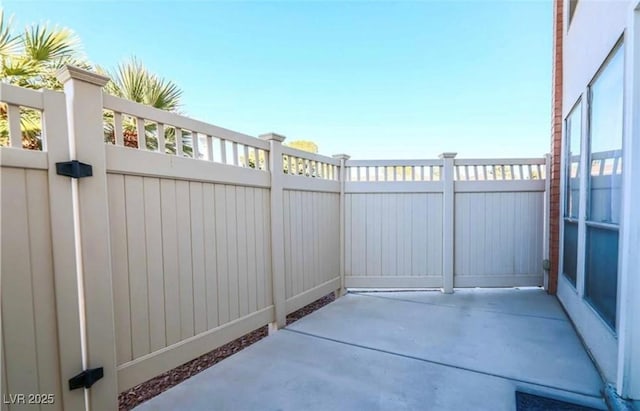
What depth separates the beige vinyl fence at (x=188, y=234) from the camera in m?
1.39

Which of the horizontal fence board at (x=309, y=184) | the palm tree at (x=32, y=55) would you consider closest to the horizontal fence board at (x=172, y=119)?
the horizontal fence board at (x=309, y=184)

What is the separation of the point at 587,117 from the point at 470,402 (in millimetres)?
2448

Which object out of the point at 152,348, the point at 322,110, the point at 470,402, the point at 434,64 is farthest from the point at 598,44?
the point at 322,110

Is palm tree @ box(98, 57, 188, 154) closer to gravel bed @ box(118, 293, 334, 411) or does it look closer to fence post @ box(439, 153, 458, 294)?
gravel bed @ box(118, 293, 334, 411)

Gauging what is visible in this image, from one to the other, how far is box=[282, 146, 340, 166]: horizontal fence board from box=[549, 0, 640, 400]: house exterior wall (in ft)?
8.27

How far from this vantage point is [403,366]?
2236 millimetres

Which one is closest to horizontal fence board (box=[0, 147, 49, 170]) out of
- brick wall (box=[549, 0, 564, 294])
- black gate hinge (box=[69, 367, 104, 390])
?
black gate hinge (box=[69, 367, 104, 390])

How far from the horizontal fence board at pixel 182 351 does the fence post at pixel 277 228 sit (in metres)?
0.21

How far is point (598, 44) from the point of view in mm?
2342

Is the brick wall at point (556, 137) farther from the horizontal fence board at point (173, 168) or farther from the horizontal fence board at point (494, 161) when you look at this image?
the horizontal fence board at point (173, 168)

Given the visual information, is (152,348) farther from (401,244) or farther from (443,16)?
(443,16)

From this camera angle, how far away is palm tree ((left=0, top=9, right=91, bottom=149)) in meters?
2.86

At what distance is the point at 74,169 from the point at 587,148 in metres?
3.59

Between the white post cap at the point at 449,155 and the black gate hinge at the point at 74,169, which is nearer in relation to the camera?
the black gate hinge at the point at 74,169
